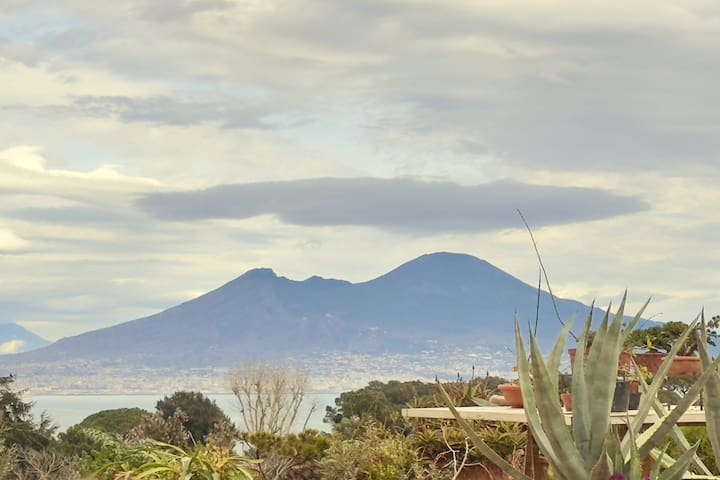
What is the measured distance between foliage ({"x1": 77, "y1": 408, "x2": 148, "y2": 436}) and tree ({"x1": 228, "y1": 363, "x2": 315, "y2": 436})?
6.10 m

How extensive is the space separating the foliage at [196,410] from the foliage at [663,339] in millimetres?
10150

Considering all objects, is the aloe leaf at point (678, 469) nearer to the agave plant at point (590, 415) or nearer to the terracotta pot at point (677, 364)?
the agave plant at point (590, 415)

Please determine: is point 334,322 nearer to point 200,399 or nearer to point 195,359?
point 195,359

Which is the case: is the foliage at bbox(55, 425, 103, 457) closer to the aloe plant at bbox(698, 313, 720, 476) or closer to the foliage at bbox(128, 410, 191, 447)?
the foliage at bbox(128, 410, 191, 447)

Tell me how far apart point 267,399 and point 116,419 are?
8.38m

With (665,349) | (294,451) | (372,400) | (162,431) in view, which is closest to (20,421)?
(372,400)

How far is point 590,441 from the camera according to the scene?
13.0 ft

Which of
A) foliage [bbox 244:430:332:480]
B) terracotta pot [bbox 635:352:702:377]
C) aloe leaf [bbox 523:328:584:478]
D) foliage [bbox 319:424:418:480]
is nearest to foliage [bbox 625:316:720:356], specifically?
terracotta pot [bbox 635:352:702:377]

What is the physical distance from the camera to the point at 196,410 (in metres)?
19.3

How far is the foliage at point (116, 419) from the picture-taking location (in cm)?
2186

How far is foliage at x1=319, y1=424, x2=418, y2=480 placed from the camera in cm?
924

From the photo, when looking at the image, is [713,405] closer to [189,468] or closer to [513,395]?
[189,468]

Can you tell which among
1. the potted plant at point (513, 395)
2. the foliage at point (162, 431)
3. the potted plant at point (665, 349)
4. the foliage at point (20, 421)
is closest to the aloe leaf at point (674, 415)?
the potted plant at point (665, 349)

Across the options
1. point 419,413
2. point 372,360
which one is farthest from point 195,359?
point 419,413
